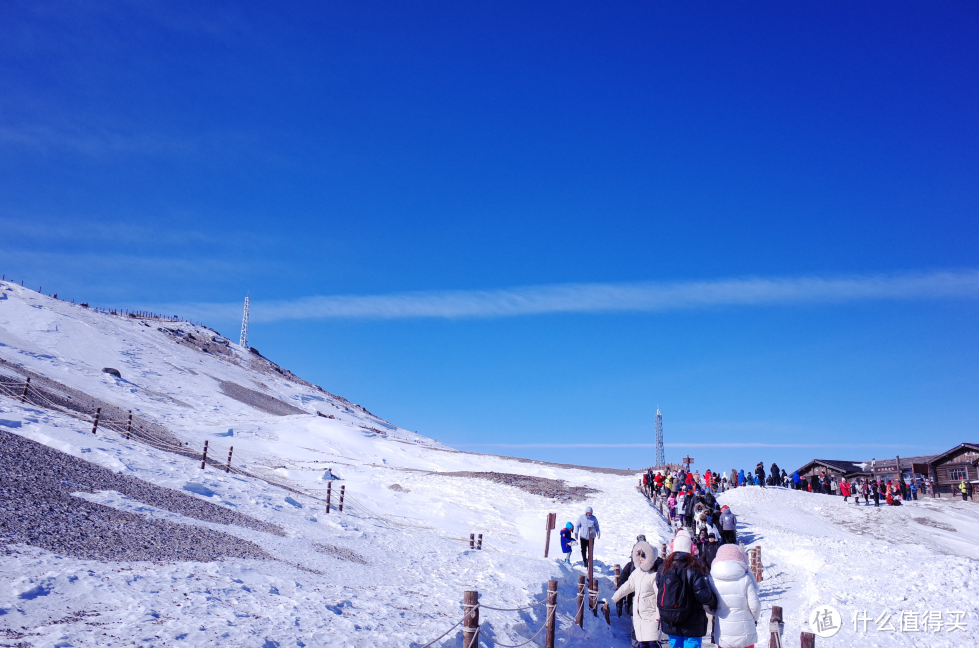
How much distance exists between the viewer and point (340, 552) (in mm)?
14516

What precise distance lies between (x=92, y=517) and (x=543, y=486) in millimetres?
25716

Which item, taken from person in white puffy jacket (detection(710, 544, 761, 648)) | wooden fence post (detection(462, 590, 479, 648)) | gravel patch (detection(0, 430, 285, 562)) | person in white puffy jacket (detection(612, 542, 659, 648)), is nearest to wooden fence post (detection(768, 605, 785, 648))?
person in white puffy jacket (detection(612, 542, 659, 648))

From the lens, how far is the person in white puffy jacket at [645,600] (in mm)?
7766

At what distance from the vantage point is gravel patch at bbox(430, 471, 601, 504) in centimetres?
3244

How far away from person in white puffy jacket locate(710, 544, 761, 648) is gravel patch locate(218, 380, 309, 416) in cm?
5439

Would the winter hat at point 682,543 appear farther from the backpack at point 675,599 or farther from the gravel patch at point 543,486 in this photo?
the gravel patch at point 543,486

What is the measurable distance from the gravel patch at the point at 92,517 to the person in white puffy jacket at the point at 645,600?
678cm

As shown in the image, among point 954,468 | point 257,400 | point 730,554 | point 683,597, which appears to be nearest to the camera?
point 730,554

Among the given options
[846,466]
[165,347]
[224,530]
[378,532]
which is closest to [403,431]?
[165,347]

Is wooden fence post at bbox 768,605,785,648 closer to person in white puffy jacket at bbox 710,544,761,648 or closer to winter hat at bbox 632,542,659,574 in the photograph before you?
winter hat at bbox 632,542,659,574

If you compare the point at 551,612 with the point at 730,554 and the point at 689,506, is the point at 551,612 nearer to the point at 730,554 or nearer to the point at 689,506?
the point at 730,554

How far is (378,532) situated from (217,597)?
1006 centimetres

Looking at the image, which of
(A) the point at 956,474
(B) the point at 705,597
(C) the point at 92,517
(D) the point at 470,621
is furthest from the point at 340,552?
(A) the point at 956,474

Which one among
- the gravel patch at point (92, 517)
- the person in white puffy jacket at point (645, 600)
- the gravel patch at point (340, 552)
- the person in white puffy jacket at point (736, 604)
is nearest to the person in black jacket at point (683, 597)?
the person in white puffy jacket at point (736, 604)
